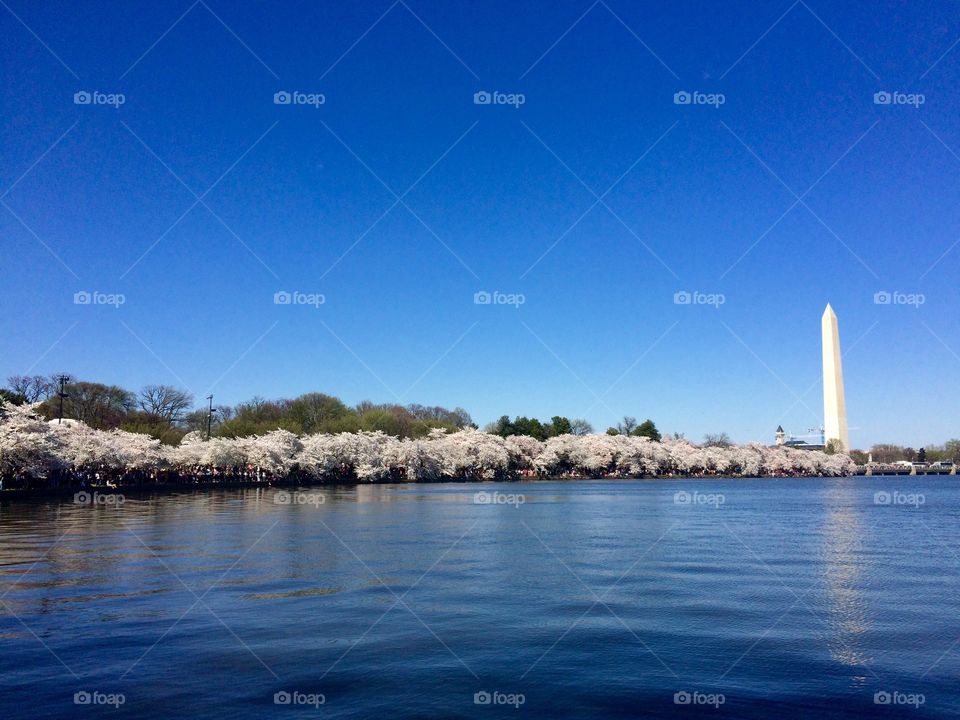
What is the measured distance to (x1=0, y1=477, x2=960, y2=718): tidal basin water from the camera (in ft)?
40.9

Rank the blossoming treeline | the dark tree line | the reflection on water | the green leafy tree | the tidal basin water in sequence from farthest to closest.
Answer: the green leafy tree < the dark tree line < the blossoming treeline < the reflection on water < the tidal basin water

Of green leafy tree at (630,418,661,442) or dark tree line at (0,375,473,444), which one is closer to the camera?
dark tree line at (0,375,473,444)

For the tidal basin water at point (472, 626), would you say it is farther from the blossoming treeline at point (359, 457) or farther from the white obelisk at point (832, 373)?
the white obelisk at point (832, 373)

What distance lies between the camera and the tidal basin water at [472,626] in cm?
1245

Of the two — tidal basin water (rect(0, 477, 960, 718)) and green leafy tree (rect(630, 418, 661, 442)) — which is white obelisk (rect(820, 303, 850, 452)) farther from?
tidal basin water (rect(0, 477, 960, 718))

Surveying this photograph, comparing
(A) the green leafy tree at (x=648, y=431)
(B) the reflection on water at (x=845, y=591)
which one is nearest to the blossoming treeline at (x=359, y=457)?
(A) the green leafy tree at (x=648, y=431)

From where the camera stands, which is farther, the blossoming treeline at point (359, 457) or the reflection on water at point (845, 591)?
the blossoming treeline at point (359, 457)

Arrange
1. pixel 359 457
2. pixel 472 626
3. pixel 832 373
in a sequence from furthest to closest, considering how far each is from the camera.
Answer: pixel 832 373 < pixel 359 457 < pixel 472 626

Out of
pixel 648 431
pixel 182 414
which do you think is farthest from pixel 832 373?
pixel 182 414

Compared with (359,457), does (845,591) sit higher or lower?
lower

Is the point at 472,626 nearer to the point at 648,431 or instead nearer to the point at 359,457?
the point at 359,457

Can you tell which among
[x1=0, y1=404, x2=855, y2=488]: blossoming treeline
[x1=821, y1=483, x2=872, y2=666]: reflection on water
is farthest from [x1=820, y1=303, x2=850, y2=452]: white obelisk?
[x1=821, y1=483, x2=872, y2=666]: reflection on water

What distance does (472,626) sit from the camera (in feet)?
56.7

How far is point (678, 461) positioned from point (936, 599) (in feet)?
446
